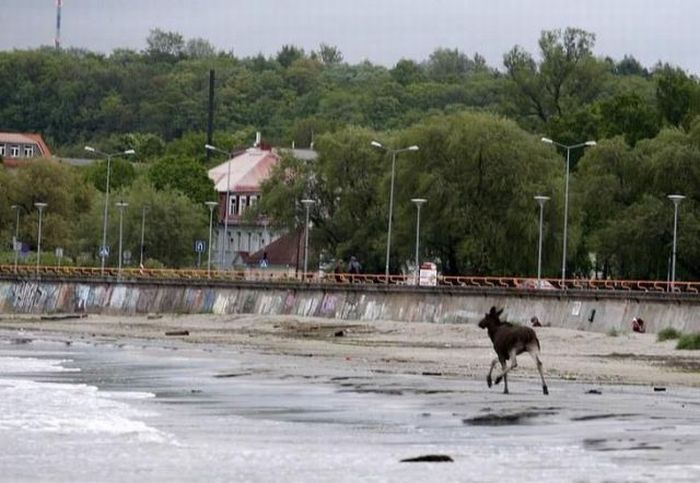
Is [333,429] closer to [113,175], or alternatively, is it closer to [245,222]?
[245,222]

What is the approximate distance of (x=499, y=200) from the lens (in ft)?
349

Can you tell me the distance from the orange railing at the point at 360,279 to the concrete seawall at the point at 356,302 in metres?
0.64

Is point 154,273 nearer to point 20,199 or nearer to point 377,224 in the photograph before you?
point 377,224

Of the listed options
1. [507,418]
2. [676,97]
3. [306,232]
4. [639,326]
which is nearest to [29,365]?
[507,418]

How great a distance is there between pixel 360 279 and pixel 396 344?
3175 centimetres

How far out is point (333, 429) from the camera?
A: 32.0 metres

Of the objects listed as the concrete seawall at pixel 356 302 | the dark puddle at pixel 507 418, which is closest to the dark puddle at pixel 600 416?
the dark puddle at pixel 507 418

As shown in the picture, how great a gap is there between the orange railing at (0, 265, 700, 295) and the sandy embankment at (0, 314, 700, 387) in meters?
4.21

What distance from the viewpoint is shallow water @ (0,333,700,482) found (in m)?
25.6

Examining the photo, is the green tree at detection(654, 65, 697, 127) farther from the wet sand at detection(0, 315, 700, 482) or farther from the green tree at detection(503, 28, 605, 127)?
the wet sand at detection(0, 315, 700, 482)

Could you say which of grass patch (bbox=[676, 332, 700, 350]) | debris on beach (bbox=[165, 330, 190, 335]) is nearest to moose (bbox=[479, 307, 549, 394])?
grass patch (bbox=[676, 332, 700, 350])

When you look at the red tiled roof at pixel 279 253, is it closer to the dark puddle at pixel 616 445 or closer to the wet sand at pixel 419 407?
the wet sand at pixel 419 407

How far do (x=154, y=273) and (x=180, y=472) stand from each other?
94802 millimetres

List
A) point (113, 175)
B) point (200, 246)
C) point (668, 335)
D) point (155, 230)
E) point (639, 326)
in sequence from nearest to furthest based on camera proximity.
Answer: point (668, 335), point (639, 326), point (200, 246), point (155, 230), point (113, 175)
